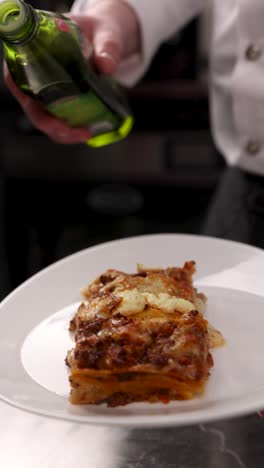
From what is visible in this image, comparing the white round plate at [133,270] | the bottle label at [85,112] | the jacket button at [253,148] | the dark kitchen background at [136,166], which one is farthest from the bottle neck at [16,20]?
the dark kitchen background at [136,166]

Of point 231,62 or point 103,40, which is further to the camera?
point 231,62

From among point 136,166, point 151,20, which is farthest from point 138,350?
point 136,166

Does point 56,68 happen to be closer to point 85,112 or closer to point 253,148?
point 85,112

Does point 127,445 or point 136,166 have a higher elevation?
point 127,445

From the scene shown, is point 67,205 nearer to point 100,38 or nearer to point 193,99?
point 193,99

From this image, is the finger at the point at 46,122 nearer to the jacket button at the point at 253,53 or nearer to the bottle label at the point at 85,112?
the bottle label at the point at 85,112

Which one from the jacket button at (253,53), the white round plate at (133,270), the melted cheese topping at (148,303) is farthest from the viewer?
the jacket button at (253,53)

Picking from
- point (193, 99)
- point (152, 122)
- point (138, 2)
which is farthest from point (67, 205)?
point (138, 2)

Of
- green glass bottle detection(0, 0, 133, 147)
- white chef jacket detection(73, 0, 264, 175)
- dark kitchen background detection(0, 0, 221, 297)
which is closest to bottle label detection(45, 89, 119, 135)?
green glass bottle detection(0, 0, 133, 147)
